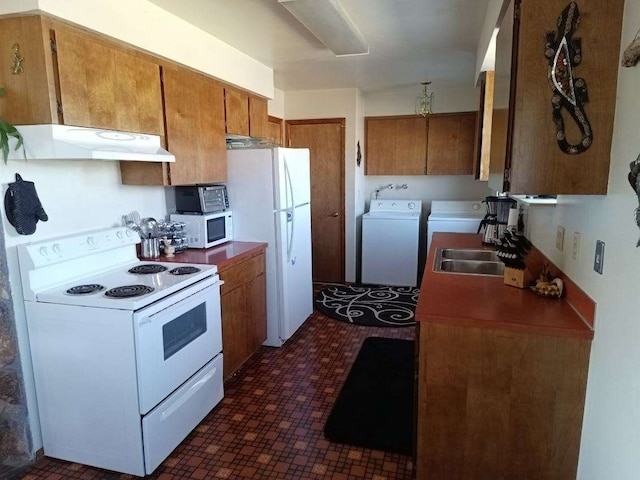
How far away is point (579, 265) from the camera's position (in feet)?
5.57

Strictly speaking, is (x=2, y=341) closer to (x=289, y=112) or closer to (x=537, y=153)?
(x=537, y=153)

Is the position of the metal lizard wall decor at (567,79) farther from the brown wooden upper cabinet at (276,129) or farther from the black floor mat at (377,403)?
the brown wooden upper cabinet at (276,129)

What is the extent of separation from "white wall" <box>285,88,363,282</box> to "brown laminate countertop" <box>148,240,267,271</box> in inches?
77.9

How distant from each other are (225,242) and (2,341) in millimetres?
1670

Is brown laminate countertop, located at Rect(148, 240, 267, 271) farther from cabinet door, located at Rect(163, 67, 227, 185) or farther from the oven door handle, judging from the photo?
the oven door handle

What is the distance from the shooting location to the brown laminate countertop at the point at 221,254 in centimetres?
282

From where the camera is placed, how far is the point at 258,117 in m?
3.93

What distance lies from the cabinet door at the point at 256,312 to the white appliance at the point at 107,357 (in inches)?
32.6

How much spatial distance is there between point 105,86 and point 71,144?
0.44 meters

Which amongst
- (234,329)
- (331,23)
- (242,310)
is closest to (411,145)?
(331,23)

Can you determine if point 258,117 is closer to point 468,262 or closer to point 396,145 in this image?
point 396,145

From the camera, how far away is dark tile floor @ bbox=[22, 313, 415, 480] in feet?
6.84

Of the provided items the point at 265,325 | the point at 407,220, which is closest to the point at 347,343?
the point at 265,325

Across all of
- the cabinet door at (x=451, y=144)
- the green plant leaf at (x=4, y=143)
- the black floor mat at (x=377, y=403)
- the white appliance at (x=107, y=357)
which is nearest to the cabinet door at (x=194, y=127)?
the white appliance at (x=107, y=357)
